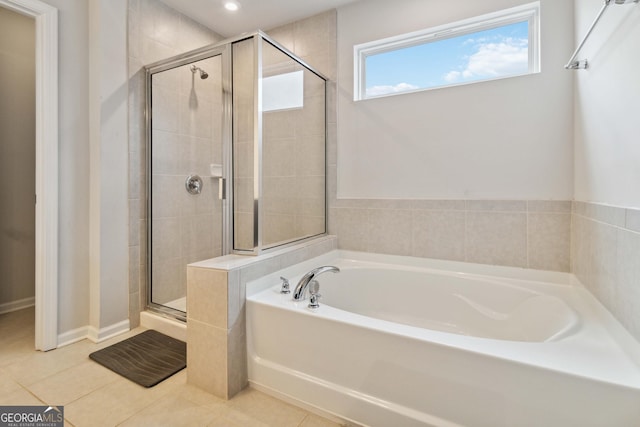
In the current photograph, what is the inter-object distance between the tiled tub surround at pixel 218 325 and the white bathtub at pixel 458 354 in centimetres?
7

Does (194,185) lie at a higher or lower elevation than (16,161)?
lower

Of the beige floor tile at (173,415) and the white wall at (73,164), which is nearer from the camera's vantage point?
the beige floor tile at (173,415)

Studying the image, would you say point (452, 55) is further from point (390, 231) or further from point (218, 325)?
point (218, 325)

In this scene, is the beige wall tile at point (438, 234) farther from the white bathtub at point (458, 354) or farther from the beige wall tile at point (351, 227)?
the beige wall tile at point (351, 227)

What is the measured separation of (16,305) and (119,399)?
204 centimetres

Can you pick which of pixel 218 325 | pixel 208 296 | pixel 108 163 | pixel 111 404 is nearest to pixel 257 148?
pixel 208 296

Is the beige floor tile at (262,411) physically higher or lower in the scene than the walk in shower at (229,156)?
lower

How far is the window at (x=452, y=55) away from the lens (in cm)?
194

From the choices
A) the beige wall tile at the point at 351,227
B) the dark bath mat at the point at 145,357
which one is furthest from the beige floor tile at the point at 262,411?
the beige wall tile at the point at 351,227

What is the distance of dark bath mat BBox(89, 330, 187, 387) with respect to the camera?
1631mm

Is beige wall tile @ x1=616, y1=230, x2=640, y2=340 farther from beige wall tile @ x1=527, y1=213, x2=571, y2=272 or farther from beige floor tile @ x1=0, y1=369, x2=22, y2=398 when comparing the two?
beige floor tile @ x1=0, y1=369, x2=22, y2=398

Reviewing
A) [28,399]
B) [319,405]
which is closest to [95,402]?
[28,399]

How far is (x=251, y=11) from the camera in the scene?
2.51 meters

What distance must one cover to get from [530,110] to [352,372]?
1873 millimetres
